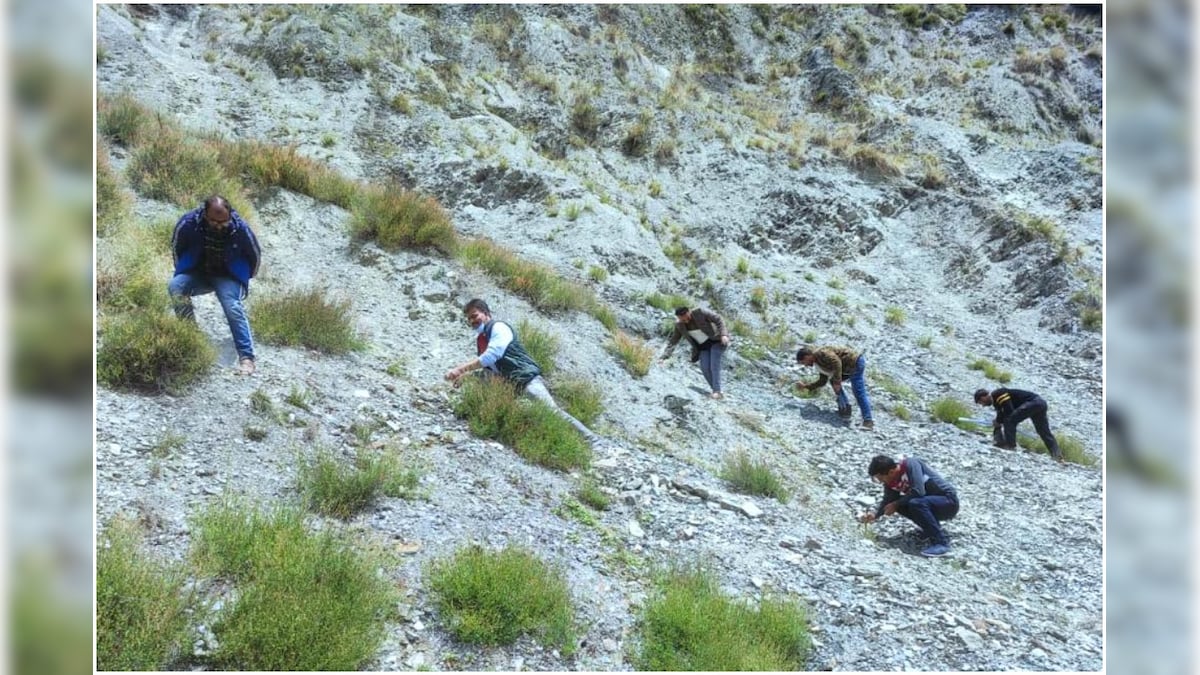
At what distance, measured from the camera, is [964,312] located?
57.6ft

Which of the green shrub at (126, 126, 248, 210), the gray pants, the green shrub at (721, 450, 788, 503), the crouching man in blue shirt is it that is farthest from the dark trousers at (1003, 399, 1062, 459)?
the green shrub at (126, 126, 248, 210)

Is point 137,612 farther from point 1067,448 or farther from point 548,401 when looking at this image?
point 1067,448

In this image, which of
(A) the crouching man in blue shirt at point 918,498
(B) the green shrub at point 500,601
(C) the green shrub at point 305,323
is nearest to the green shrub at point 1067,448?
(A) the crouching man in blue shirt at point 918,498

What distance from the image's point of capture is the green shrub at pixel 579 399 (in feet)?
27.1

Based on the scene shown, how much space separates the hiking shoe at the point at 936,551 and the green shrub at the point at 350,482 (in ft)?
16.0

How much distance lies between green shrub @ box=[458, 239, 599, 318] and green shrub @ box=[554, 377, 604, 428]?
2.80m

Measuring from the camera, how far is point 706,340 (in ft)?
36.3

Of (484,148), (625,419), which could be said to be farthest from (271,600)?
(484,148)

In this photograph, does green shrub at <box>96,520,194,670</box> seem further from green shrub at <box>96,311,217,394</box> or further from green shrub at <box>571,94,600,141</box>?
green shrub at <box>571,94,600,141</box>

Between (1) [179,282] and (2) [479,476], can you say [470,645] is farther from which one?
(1) [179,282]

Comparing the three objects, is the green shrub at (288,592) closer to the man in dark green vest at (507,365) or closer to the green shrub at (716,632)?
the green shrub at (716,632)

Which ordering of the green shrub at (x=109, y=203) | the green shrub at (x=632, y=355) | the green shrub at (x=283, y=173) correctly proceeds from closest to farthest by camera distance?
the green shrub at (x=109, y=203) < the green shrub at (x=632, y=355) < the green shrub at (x=283, y=173)

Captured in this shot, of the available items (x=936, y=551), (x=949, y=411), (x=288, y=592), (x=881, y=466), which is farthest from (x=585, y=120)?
(x=288, y=592)

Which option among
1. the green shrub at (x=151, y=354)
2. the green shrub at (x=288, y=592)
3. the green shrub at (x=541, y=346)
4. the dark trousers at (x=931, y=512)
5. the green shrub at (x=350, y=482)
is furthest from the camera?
the green shrub at (x=541, y=346)
